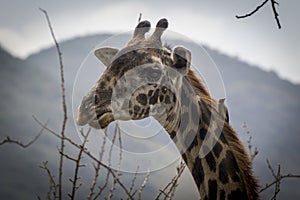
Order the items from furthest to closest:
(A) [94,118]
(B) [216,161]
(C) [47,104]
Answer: (C) [47,104], (B) [216,161], (A) [94,118]

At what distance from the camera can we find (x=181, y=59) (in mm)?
979

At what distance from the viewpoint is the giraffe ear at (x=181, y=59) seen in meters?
0.97

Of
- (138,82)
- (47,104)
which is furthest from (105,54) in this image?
(47,104)

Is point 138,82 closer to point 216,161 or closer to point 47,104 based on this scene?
point 216,161

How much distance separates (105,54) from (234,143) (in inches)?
11.9

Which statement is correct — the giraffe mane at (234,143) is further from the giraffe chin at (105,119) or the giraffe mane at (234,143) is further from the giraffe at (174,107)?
the giraffe chin at (105,119)

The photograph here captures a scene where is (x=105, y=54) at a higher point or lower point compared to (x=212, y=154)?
higher

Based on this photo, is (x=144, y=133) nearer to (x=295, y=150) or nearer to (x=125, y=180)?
(x=125, y=180)

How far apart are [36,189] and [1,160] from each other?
1.10ft

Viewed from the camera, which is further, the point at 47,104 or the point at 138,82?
the point at 47,104

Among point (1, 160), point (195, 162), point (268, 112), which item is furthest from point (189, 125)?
point (268, 112)

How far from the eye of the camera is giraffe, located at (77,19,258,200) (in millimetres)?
913

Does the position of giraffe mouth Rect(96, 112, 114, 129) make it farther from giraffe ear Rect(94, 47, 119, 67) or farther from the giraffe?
giraffe ear Rect(94, 47, 119, 67)

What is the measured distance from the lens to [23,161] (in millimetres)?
3945
